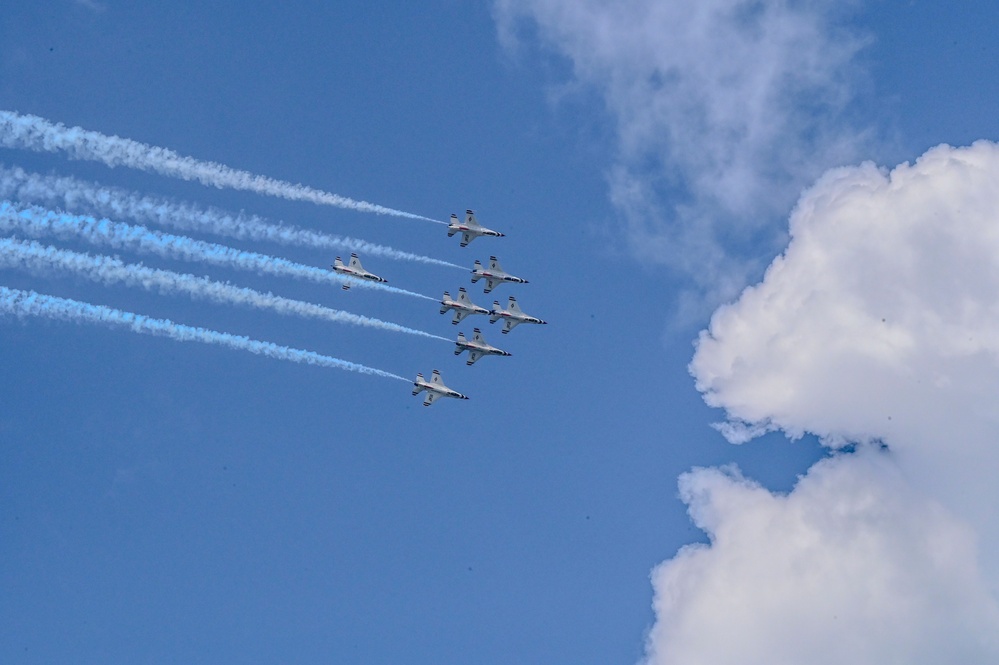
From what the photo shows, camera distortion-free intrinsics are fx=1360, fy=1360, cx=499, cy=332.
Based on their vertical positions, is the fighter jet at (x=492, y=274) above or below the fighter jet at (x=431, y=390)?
above

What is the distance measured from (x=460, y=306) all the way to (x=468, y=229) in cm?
669

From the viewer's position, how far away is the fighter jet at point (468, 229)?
4577 inches

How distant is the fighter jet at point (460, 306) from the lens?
117 meters

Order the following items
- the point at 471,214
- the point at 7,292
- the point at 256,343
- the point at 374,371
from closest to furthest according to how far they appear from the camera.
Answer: the point at 7,292, the point at 256,343, the point at 374,371, the point at 471,214

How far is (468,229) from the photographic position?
116625 millimetres

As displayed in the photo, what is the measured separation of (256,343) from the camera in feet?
318

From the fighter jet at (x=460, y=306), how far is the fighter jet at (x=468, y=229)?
4484mm

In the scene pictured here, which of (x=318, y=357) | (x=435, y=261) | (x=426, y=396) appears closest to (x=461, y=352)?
(x=426, y=396)

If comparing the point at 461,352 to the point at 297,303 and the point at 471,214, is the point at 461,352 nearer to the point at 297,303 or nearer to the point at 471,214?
the point at 471,214

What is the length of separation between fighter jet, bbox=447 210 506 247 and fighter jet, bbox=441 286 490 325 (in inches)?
177

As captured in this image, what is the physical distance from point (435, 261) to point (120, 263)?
27747 mm

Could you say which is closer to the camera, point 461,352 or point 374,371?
point 374,371

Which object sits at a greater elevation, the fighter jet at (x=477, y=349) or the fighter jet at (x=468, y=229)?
the fighter jet at (x=468, y=229)

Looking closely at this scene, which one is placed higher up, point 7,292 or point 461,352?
point 461,352
